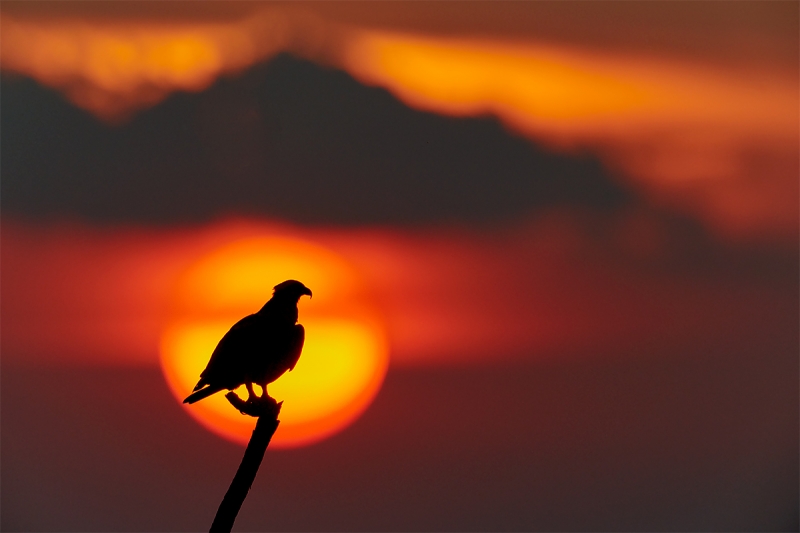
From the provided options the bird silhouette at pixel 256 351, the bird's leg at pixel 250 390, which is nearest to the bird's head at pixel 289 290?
the bird silhouette at pixel 256 351

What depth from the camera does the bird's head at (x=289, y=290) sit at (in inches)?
429

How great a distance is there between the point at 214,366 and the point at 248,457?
2415mm

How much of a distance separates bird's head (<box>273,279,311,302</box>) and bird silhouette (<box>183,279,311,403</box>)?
0.20 feet

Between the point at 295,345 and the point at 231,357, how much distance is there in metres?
0.87

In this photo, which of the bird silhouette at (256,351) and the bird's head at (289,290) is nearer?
the bird silhouette at (256,351)

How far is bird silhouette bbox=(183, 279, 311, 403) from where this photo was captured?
9.87m

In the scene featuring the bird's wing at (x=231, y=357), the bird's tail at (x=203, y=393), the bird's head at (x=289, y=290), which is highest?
the bird's head at (x=289, y=290)

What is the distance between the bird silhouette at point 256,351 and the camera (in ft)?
32.4

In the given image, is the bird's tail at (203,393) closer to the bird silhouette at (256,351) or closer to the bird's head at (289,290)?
the bird silhouette at (256,351)

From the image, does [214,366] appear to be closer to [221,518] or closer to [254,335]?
[254,335]

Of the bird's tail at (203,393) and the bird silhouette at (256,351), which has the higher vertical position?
the bird silhouette at (256,351)

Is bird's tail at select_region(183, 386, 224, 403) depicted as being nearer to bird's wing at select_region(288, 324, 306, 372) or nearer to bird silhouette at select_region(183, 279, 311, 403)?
bird silhouette at select_region(183, 279, 311, 403)

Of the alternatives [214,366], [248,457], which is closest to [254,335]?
[214,366]

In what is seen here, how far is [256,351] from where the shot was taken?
10.1m
